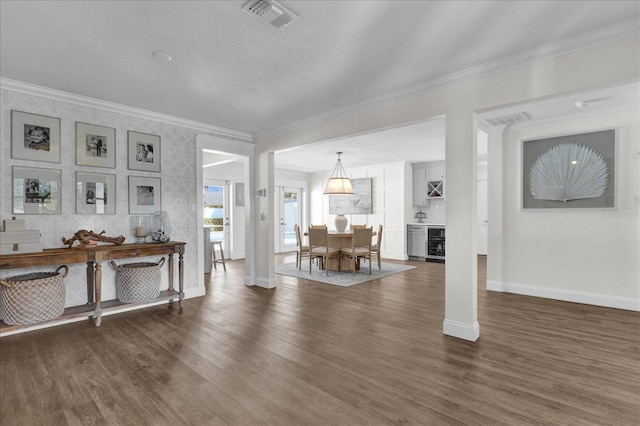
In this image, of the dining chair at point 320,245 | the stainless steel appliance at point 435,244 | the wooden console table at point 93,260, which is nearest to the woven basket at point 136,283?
the wooden console table at point 93,260

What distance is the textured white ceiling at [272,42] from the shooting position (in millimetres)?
2102

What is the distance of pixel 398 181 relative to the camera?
8.29m

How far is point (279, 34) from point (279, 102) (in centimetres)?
144

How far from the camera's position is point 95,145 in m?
3.81

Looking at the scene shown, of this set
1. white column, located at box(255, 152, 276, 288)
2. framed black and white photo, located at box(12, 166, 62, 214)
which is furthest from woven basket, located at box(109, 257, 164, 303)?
white column, located at box(255, 152, 276, 288)

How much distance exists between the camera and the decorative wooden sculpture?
343cm

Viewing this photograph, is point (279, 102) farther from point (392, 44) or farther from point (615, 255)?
point (615, 255)

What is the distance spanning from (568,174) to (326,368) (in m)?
4.09

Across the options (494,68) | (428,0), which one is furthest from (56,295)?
(494,68)

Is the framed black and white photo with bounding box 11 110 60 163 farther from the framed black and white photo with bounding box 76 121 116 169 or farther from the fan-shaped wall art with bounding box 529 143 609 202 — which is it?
the fan-shaped wall art with bounding box 529 143 609 202

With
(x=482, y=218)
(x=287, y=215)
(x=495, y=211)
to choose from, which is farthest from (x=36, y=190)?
(x=482, y=218)

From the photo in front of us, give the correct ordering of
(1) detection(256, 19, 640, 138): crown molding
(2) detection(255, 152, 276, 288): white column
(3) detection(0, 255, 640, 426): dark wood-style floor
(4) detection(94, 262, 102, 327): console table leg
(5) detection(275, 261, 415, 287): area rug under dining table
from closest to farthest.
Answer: (3) detection(0, 255, 640, 426): dark wood-style floor → (1) detection(256, 19, 640, 138): crown molding → (4) detection(94, 262, 102, 327): console table leg → (2) detection(255, 152, 276, 288): white column → (5) detection(275, 261, 415, 287): area rug under dining table

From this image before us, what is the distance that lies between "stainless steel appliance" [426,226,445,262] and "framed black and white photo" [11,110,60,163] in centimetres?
709

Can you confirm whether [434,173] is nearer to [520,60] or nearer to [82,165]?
[520,60]
